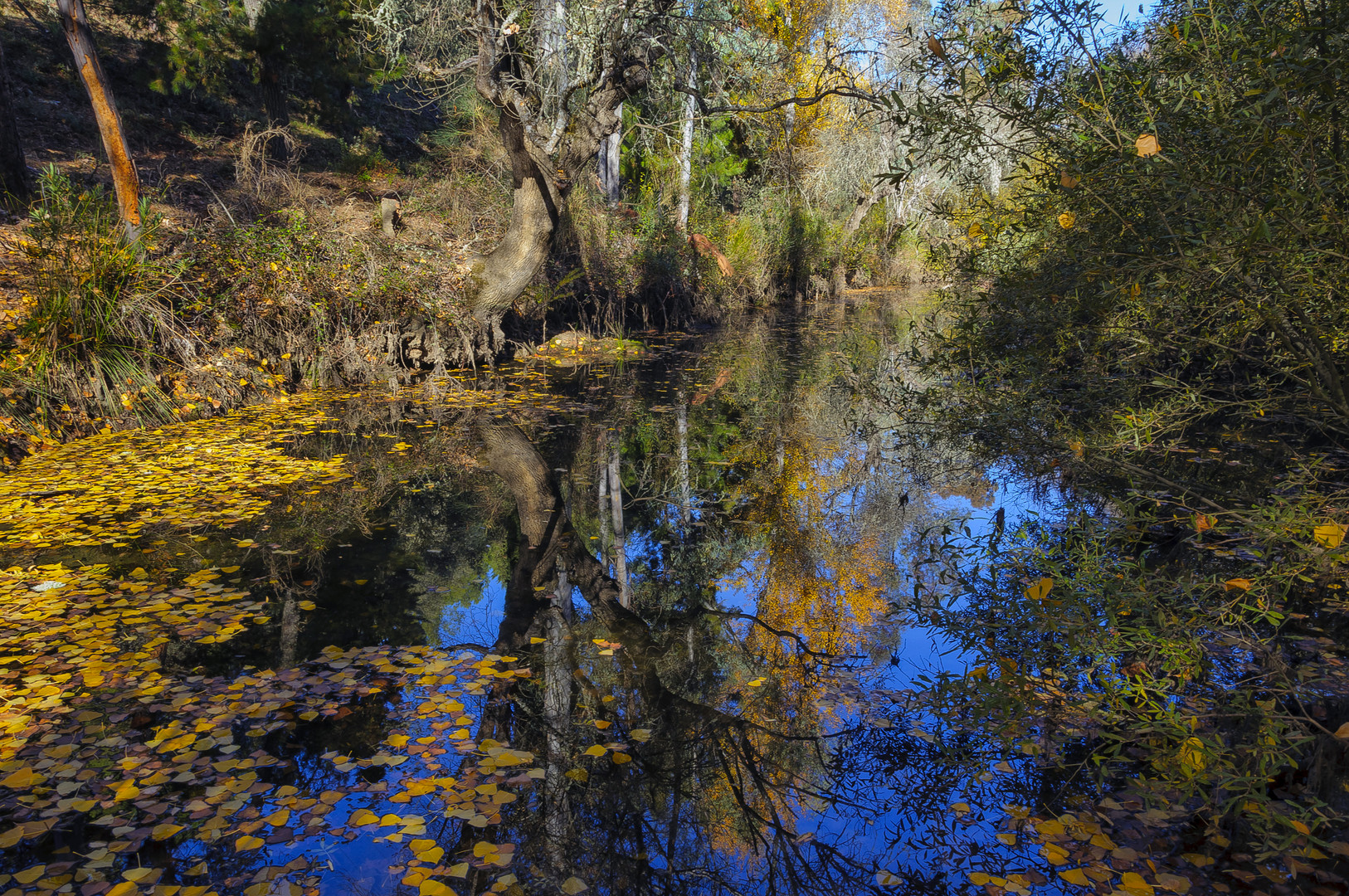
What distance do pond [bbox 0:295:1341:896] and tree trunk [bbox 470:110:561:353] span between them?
4.96 meters

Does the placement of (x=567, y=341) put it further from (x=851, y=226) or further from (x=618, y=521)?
(x=851, y=226)

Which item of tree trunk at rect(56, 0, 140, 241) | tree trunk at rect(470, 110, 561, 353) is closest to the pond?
tree trunk at rect(56, 0, 140, 241)

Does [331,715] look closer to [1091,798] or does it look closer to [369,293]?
[1091,798]

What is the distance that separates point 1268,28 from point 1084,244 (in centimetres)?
136

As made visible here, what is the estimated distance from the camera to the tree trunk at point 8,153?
10.6 metres

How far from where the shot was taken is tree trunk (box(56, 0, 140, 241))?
8.82 m

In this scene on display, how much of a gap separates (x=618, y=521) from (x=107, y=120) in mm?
7505

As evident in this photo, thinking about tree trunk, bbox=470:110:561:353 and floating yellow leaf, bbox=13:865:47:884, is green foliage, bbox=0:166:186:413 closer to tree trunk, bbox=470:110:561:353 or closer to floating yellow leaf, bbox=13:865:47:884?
tree trunk, bbox=470:110:561:353

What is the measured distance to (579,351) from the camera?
14461 mm

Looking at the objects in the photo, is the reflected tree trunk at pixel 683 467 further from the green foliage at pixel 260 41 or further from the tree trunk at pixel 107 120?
the green foliage at pixel 260 41

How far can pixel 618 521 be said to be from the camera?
6.46 meters

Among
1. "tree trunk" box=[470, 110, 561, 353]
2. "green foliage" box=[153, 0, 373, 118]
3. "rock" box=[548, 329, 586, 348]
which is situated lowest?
"rock" box=[548, 329, 586, 348]

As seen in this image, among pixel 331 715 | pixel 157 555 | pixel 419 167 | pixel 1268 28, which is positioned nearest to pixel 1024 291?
pixel 1268 28

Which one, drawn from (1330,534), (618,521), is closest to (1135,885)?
(1330,534)
